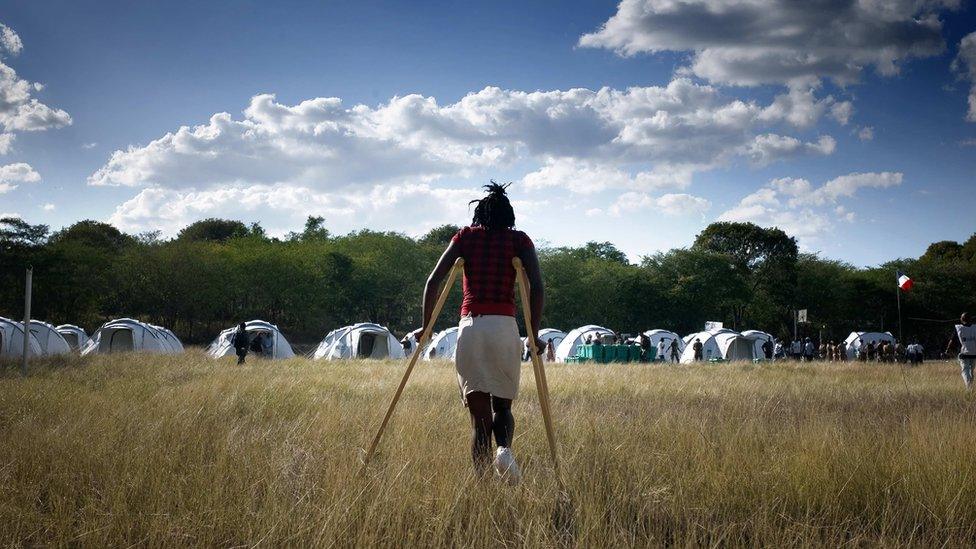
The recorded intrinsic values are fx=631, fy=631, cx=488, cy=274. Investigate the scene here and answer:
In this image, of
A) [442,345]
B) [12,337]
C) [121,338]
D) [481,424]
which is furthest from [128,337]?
[481,424]

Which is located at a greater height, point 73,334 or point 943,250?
point 943,250

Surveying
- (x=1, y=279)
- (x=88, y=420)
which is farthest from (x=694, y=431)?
(x=1, y=279)

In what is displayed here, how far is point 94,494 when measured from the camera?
349 centimetres

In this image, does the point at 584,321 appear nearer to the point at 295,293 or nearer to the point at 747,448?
the point at 295,293

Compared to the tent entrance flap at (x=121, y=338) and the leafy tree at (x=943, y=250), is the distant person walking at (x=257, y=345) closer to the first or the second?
the tent entrance flap at (x=121, y=338)

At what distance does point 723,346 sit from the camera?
115 ft

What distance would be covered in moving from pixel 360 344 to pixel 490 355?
91.0 feet

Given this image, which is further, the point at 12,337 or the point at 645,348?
the point at 645,348

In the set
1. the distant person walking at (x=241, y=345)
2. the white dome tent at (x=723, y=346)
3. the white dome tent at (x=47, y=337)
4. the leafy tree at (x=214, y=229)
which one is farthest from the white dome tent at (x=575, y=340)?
the leafy tree at (x=214, y=229)

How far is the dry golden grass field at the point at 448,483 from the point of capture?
2.90 metres

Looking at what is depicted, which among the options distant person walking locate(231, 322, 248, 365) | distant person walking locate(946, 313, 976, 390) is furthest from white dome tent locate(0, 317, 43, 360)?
distant person walking locate(946, 313, 976, 390)

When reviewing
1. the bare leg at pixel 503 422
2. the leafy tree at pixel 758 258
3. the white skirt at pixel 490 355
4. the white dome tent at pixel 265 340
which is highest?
the leafy tree at pixel 758 258

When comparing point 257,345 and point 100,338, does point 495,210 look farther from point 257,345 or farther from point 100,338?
point 100,338

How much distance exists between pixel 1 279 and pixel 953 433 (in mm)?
43204
